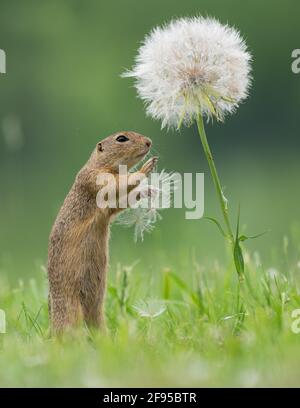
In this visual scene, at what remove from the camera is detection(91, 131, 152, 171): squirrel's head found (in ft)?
15.9

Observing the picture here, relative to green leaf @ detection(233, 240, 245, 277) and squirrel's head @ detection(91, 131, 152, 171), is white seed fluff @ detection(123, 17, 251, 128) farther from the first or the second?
green leaf @ detection(233, 240, 245, 277)

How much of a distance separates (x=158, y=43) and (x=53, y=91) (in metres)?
10.8

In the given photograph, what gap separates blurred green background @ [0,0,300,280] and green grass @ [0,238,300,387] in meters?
7.04

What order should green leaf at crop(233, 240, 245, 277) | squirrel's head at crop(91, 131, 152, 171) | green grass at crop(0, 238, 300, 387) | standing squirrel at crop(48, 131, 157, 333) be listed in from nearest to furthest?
green grass at crop(0, 238, 300, 387) → green leaf at crop(233, 240, 245, 277) → standing squirrel at crop(48, 131, 157, 333) → squirrel's head at crop(91, 131, 152, 171)

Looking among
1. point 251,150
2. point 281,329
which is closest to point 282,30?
point 251,150

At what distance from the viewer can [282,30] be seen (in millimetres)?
15836

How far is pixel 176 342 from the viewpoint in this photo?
415 cm

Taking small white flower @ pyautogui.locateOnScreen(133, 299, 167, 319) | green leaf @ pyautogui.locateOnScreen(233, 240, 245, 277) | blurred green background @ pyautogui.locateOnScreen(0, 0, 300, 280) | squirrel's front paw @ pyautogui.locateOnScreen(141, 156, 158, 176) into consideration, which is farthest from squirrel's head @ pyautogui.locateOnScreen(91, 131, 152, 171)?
blurred green background @ pyautogui.locateOnScreen(0, 0, 300, 280)

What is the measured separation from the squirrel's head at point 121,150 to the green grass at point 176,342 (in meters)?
0.64

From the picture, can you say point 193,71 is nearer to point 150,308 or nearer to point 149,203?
point 149,203

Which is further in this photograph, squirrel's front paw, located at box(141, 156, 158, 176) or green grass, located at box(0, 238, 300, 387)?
squirrel's front paw, located at box(141, 156, 158, 176)

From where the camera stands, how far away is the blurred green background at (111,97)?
530 inches

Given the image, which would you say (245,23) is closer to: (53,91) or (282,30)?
(282,30)

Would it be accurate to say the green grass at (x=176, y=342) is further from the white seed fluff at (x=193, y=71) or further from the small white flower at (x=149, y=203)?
the white seed fluff at (x=193, y=71)
